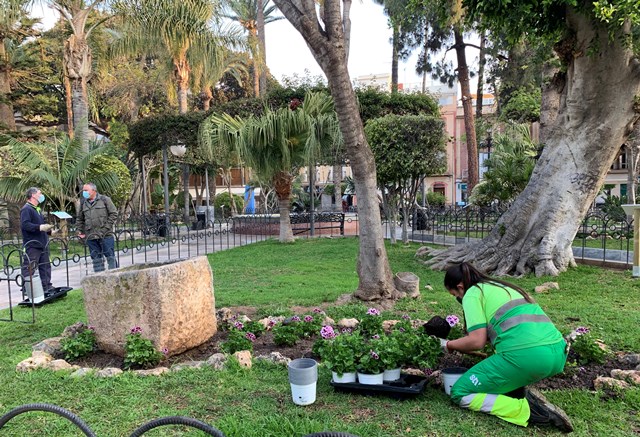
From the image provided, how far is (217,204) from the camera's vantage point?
29469 millimetres

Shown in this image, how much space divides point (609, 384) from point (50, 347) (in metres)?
4.74

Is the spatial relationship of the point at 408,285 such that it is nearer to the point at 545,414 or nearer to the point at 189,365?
the point at 189,365

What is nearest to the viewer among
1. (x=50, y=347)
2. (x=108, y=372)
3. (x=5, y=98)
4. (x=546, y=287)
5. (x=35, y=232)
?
(x=108, y=372)

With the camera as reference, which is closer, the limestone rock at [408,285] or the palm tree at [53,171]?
the limestone rock at [408,285]

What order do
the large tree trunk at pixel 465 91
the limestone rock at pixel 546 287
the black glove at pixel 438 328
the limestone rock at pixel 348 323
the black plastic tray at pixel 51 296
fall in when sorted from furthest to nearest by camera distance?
the large tree trunk at pixel 465 91 < the limestone rock at pixel 546 287 < the black plastic tray at pixel 51 296 < the limestone rock at pixel 348 323 < the black glove at pixel 438 328

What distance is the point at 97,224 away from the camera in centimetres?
828

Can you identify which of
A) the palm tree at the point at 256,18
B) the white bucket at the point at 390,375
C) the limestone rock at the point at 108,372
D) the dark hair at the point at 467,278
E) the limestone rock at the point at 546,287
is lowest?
the limestone rock at the point at 546,287

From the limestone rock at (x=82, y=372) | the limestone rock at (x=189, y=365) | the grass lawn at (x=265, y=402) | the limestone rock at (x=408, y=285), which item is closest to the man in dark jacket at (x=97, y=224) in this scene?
the grass lawn at (x=265, y=402)

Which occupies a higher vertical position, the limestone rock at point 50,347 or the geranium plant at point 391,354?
the geranium plant at point 391,354

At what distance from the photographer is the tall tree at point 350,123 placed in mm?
5590

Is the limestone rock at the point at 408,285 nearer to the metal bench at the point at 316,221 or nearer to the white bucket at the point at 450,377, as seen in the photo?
the white bucket at the point at 450,377

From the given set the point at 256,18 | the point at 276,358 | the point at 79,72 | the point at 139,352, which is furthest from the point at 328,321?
the point at 256,18

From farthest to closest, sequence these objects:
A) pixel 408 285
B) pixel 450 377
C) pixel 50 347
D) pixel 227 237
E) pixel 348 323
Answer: pixel 227 237, pixel 408 285, pixel 348 323, pixel 50 347, pixel 450 377

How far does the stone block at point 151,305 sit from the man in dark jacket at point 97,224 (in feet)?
14.3
